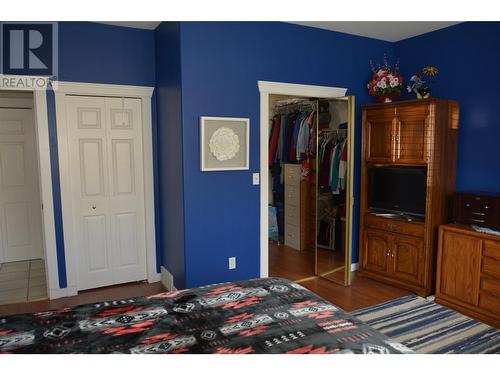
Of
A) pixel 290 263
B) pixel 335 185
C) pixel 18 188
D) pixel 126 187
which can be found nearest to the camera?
pixel 126 187

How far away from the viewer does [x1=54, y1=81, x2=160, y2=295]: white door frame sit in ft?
11.3

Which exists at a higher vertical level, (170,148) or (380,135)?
(380,135)

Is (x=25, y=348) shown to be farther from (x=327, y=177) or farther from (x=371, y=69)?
(x=371, y=69)

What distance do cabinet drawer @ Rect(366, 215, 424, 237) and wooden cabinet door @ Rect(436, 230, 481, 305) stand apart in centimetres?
24

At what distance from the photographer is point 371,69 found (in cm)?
415

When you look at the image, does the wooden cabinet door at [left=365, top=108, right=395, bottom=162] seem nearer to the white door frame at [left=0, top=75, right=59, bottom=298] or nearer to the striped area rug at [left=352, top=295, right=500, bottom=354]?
the striped area rug at [left=352, top=295, right=500, bottom=354]

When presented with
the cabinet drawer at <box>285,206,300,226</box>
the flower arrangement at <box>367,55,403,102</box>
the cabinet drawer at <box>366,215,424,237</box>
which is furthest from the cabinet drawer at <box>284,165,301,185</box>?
the flower arrangement at <box>367,55,403,102</box>

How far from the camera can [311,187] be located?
4898 mm

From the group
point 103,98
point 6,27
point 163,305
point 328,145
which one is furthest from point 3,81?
point 328,145

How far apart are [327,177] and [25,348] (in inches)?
136

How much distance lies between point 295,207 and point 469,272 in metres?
2.40

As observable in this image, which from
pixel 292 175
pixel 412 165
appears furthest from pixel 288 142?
pixel 412 165

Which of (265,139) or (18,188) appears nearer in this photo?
(265,139)

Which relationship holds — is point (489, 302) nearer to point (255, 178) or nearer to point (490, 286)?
point (490, 286)
